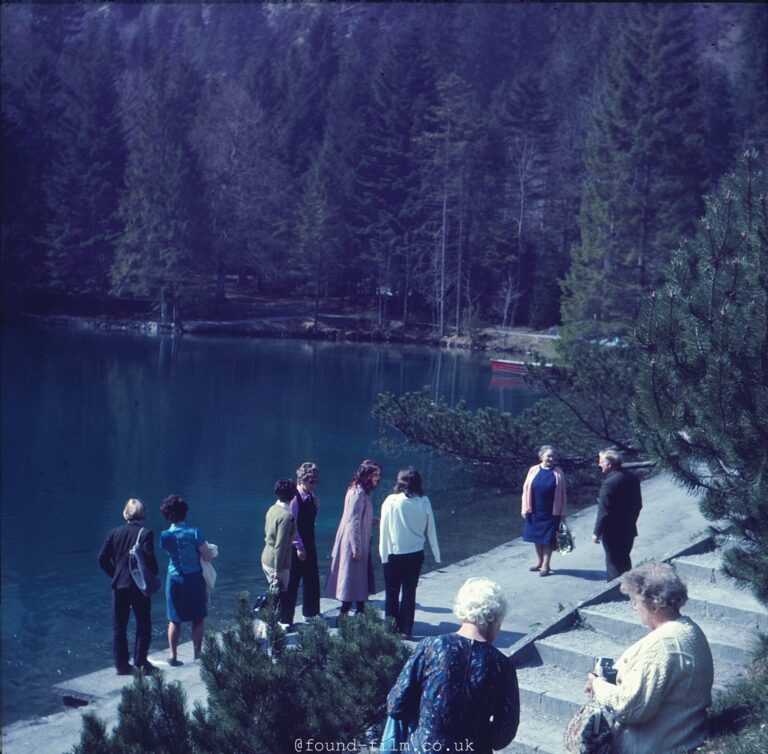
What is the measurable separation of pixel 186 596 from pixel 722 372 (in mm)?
4578

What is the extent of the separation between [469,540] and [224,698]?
10.7m

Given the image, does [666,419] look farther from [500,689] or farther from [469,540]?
[469,540]

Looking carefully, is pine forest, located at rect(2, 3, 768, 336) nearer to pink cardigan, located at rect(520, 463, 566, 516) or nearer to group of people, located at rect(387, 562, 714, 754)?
pink cardigan, located at rect(520, 463, 566, 516)

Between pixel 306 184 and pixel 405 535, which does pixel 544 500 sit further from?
pixel 306 184

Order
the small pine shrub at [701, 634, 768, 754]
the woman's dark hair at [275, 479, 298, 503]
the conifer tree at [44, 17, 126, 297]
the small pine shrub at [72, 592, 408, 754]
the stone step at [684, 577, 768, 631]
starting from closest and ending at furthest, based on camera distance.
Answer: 1. the small pine shrub at [701, 634, 768, 754]
2. the small pine shrub at [72, 592, 408, 754]
3. the stone step at [684, 577, 768, 631]
4. the woman's dark hair at [275, 479, 298, 503]
5. the conifer tree at [44, 17, 126, 297]

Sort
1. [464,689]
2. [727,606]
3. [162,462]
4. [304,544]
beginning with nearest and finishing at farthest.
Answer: [464,689]
[727,606]
[304,544]
[162,462]

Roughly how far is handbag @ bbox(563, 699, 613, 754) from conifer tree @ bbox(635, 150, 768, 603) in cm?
173

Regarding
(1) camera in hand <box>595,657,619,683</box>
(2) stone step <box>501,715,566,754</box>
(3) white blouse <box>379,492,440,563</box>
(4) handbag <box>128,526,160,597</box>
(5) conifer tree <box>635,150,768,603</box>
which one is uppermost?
(5) conifer tree <box>635,150,768,603</box>

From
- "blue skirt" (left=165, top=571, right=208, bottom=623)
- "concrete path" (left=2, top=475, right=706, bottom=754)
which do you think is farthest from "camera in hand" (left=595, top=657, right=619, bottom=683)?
"blue skirt" (left=165, top=571, right=208, bottom=623)

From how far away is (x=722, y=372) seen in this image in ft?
19.0

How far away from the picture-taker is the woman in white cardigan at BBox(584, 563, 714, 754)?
4.26 metres

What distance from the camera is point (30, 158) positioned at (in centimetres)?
5688

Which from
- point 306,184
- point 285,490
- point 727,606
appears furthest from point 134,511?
point 306,184

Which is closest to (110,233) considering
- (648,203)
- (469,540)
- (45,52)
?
(45,52)
